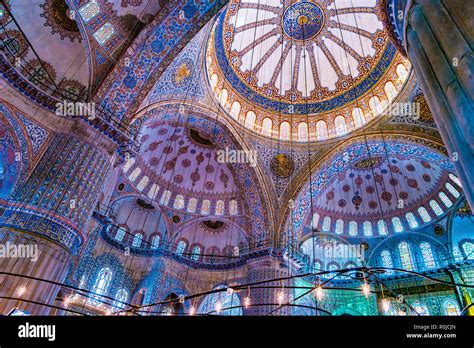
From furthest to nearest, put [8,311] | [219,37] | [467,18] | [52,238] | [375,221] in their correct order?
[375,221] → [219,37] → [52,238] → [8,311] → [467,18]

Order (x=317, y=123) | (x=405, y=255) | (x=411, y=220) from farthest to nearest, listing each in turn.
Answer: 1. (x=411, y=220)
2. (x=405, y=255)
3. (x=317, y=123)

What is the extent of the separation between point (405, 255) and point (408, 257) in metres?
0.16

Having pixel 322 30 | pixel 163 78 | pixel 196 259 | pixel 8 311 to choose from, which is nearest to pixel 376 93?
pixel 322 30

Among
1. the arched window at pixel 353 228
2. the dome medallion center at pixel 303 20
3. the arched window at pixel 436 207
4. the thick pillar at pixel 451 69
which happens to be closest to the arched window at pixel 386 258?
the arched window at pixel 353 228

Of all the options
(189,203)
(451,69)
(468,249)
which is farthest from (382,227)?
(451,69)

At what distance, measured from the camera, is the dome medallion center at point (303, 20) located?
43.2ft

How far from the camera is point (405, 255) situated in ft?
49.4

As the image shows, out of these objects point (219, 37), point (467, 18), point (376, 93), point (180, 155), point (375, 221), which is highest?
point (219, 37)

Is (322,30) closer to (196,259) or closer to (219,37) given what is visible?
(219,37)

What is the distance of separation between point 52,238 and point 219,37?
10.1m

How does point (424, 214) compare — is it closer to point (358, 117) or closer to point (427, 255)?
point (427, 255)

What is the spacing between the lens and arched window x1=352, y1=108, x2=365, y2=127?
1293 cm

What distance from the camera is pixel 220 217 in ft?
50.2
